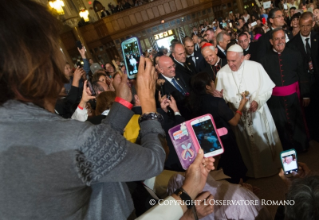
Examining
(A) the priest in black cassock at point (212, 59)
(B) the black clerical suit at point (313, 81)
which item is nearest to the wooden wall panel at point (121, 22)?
(A) the priest in black cassock at point (212, 59)

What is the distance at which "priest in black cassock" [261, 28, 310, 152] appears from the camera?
10.9 ft

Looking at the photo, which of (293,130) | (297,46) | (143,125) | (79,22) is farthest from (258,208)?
(79,22)

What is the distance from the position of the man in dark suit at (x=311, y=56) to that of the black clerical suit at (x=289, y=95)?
372 mm

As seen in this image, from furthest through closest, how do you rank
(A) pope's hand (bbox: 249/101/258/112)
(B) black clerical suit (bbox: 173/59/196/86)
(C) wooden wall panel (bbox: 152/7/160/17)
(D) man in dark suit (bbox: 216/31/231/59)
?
(C) wooden wall panel (bbox: 152/7/160/17) < (D) man in dark suit (bbox: 216/31/231/59) < (B) black clerical suit (bbox: 173/59/196/86) < (A) pope's hand (bbox: 249/101/258/112)

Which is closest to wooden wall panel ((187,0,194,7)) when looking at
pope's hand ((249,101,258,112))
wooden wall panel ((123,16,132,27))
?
wooden wall panel ((123,16,132,27))

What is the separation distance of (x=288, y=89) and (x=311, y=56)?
2.86 feet

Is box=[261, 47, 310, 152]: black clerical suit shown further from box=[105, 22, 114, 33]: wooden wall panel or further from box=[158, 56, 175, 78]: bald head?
box=[105, 22, 114, 33]: wooden wall panel

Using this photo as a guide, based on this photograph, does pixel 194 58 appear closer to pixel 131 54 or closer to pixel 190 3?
pixel 131 54

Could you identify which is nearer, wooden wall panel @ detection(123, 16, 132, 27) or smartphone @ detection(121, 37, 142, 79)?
smartphone @ detection(121, 37, 142, 79)

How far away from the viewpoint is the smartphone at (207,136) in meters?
1.53

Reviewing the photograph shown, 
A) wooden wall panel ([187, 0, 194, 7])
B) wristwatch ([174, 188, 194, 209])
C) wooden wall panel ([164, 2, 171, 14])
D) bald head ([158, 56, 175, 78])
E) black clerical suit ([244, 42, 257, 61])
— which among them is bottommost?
black clerical suit ([244, 42, 257, 61])

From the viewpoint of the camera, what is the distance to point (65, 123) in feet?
2.55

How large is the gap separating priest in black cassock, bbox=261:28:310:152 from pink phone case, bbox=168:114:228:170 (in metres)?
2.42

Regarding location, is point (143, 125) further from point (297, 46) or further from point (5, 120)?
point (297, 46)
